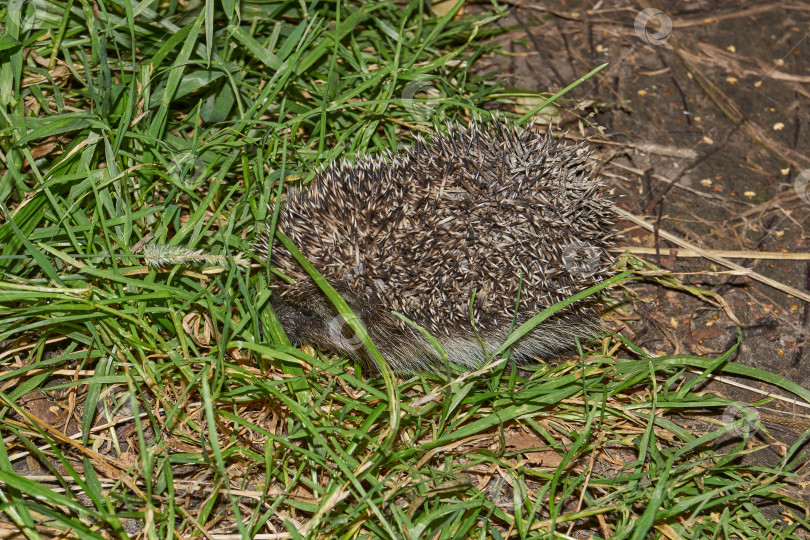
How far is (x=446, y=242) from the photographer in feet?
13.9

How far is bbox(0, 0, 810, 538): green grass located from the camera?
3.79m

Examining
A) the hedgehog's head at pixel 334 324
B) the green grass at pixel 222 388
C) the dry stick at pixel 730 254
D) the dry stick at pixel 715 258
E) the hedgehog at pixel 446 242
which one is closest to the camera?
the green grass at pixel 222 388

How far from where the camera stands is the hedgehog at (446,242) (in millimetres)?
4262

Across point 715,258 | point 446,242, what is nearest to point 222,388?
point 446,242

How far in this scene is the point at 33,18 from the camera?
15.9ft

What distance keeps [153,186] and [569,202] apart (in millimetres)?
2839

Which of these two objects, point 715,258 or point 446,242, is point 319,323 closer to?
point 446,242

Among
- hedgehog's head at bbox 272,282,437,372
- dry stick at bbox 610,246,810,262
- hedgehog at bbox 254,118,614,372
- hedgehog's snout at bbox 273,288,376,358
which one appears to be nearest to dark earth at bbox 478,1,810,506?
dry stick at bbox 610,246,810,262

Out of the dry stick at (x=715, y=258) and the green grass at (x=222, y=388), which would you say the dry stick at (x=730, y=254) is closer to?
the dry stick at (x=715, y=258)

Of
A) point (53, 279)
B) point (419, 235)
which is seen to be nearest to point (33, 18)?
point (53, 279)

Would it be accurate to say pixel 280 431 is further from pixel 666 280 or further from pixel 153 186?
pixel 666 280

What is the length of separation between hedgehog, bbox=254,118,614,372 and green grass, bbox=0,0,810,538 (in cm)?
28

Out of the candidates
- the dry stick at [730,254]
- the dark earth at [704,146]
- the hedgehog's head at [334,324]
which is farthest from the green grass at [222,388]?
the dry stick at [730,254]

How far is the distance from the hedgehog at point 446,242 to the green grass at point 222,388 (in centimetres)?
28
